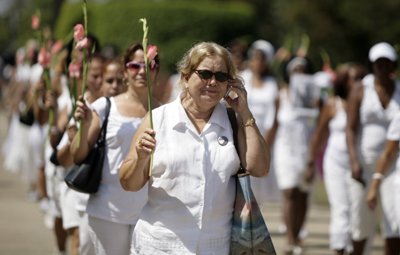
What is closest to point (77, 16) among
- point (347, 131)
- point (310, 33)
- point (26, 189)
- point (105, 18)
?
point (105, 18)

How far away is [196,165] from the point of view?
Answer: 358 centimetres

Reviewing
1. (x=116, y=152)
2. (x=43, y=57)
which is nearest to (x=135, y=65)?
(x=116, y=152)

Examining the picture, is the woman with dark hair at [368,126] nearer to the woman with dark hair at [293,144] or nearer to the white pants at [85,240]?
the woman with dark hair at [293,144]

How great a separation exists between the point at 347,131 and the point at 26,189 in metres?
8.10

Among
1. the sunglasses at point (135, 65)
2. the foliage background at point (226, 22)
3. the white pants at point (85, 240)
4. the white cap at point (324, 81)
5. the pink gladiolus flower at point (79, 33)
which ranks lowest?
the white pants at point (85, 240)

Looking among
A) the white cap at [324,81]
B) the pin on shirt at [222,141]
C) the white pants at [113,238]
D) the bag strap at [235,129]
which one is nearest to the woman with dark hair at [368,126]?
the white pants at [113,238]

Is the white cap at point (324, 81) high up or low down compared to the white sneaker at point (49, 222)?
up

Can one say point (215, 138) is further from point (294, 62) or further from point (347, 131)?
point (294, 62)

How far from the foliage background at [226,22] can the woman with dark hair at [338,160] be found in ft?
42.8

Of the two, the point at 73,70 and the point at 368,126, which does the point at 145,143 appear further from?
the point at 368,126

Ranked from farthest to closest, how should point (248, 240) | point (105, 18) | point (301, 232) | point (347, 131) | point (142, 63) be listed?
point (105, 18), point (301, 232), point (347, 131), point (142, 63), point (248, 240)

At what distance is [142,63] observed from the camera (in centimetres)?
475

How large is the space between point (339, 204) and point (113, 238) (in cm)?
328

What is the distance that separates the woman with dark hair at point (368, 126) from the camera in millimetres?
6328
